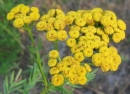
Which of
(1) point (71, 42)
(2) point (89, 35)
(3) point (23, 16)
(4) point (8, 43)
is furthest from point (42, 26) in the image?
(4) point (8, 43)

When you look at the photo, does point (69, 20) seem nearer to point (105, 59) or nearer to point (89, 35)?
point (89, 35)

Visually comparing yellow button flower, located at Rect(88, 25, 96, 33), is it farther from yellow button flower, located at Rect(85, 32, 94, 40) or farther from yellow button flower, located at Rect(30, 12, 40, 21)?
yellow button flower, located at Rect(30, 12, 40, 21)

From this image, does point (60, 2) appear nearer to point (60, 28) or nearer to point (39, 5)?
point (39, 5)

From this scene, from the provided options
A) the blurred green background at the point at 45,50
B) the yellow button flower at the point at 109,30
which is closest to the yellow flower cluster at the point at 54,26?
the yellow button flower at the point at 109,30

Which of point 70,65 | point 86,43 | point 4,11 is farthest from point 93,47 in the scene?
point 4,11

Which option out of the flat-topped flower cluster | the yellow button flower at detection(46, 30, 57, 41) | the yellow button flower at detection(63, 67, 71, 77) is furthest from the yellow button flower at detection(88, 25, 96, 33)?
the yellow button flower at detection(63, 67, 71, 77)

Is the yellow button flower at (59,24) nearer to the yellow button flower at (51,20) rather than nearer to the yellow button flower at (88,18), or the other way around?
the yellow button flower at (51,20)
